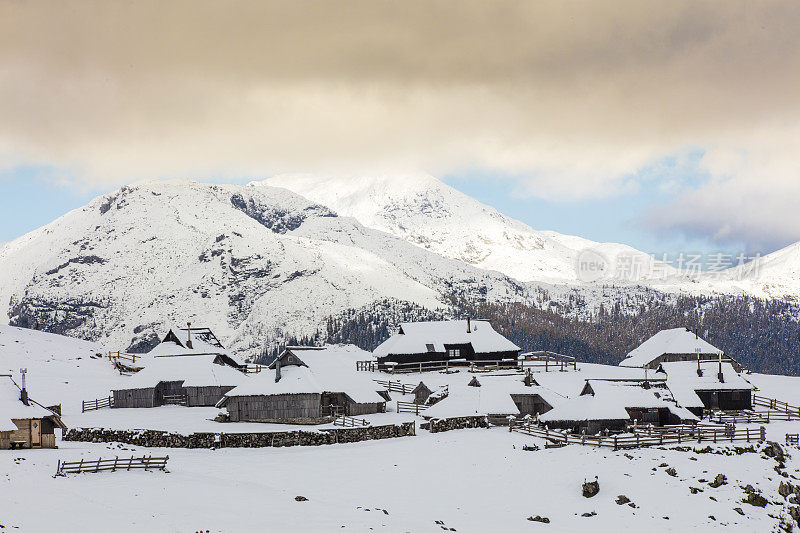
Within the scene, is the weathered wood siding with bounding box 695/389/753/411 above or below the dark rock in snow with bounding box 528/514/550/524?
above

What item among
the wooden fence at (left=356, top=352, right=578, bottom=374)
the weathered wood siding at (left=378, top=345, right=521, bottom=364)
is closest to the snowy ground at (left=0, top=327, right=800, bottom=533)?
the wooden fence at (left=356, top=352, right=578, bottom=374)

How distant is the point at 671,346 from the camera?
322ft

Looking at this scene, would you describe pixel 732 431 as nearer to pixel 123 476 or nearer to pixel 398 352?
pixel 123 476

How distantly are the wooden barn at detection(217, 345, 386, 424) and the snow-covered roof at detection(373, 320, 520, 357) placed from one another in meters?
24.2

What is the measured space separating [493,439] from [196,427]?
77.1ft

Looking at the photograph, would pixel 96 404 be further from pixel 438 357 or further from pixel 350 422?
pixel 438 357

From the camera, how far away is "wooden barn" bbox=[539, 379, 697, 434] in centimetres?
6112

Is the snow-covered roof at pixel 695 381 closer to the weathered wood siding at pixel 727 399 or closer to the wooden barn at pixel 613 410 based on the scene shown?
the weathered wood siding at pixel 727 399

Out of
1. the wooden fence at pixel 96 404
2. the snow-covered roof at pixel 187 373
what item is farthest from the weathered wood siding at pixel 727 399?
the wooden fence at pixel 96 404

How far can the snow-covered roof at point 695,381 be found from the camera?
71.4m

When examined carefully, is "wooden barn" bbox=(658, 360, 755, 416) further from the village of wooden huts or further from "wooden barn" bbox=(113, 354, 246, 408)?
the village of wooden huts

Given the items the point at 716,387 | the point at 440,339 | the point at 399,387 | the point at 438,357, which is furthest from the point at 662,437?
the point at 440,339

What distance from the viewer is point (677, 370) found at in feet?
260

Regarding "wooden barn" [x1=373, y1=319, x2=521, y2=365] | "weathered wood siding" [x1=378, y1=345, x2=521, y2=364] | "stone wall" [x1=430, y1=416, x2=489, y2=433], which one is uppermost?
"wooden barn" [x1=373, y1=319, x2=521, y2=365]
